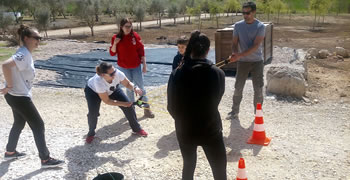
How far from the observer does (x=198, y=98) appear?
253 centimetres

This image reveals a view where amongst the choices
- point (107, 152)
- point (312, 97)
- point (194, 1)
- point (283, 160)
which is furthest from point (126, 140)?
point (194, 1)

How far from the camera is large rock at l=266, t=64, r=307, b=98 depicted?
669 centimetres

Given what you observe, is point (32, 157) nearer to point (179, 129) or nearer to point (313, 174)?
point (179, 129)

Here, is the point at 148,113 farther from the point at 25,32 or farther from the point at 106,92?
the point at 25,32

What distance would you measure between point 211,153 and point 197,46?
2.89ft

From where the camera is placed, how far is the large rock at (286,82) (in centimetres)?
669

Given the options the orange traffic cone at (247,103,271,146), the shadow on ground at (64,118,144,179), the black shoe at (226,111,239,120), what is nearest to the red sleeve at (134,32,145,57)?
the shadow on ground at (64,118,144,179)

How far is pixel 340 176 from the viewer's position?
3619 mm

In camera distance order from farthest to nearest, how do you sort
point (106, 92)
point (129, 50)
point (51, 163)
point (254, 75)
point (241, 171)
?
point (129, 50)
point (254, 75)
point (106, 92)
point (51, 163)
point (241, 171)

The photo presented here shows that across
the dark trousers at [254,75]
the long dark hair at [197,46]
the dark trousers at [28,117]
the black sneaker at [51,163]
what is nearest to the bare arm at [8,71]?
the dark trousers at [28,117]

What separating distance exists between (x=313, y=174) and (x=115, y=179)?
2176 mm

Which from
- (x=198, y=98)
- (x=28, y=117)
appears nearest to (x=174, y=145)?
(x=28, y=117)

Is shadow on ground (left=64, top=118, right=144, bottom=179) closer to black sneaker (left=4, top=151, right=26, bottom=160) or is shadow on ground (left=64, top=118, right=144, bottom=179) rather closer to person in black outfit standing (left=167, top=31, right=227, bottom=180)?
black sneaker (left=4, top=151, right=26, bottom=160)

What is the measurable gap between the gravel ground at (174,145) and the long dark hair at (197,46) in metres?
1.67
